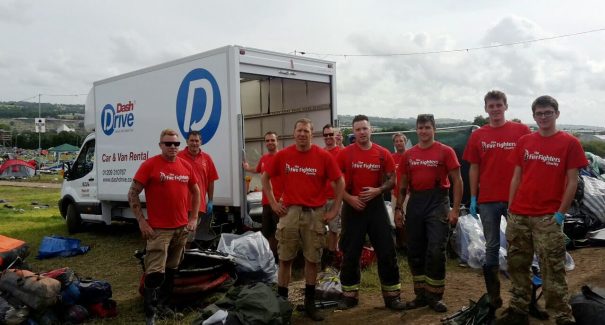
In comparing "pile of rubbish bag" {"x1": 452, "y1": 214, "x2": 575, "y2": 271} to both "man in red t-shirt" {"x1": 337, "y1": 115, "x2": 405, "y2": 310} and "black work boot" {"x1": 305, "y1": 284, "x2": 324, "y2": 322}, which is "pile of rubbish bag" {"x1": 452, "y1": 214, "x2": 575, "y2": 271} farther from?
"black work boot" {"x1": 305, "y1": 284, "x2": 324, "y2": 322}

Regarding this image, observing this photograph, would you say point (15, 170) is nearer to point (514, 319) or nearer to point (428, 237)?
point (428, 237)

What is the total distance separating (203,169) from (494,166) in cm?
341

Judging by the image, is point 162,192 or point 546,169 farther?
point 162,192

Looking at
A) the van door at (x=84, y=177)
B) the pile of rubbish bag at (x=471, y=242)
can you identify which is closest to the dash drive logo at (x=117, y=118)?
the van door at (x=84, y=177)

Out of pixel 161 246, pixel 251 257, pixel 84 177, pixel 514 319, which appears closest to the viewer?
pixel 514 319

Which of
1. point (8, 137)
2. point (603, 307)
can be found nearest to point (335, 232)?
point (603, 307)

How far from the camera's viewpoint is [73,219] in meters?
10.5

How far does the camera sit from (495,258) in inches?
179

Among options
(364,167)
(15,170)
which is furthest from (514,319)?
(15,170)

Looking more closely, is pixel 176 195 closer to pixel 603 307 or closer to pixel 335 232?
pixel 335 232

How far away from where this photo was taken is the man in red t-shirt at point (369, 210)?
4898 millimetres

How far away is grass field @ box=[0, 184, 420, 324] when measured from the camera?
5543 millimetres

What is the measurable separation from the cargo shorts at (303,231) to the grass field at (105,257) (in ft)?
2.23

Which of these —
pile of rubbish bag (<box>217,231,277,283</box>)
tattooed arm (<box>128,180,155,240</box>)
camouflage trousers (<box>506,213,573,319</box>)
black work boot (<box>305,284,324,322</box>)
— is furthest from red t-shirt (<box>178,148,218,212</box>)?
camouflage trousers (<box>506,213,573,319</box>)
